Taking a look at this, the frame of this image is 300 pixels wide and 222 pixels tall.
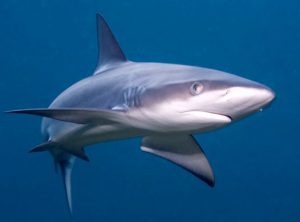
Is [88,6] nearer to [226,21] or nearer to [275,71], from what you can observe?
[226,21]

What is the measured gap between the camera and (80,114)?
158 inches

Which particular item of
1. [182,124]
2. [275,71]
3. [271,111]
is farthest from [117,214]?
[182,124]

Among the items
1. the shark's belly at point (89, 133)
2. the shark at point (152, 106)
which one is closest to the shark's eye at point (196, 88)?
the shark at point (152, 106)

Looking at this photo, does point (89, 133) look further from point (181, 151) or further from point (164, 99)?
point (164, 99)

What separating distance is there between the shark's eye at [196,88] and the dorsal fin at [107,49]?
7.83 feet

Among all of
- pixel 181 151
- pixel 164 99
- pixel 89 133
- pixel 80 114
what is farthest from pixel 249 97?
pixel 89 133

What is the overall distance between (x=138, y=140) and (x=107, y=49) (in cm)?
2214

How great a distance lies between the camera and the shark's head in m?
3.10

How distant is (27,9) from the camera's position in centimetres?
3088

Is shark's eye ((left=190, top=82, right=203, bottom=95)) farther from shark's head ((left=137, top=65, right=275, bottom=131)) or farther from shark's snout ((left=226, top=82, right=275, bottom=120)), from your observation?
shark's snout ((left=226, top=82, right=275, bottom=120))

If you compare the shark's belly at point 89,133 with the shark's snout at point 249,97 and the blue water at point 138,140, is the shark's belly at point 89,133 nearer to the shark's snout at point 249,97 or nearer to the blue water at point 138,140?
the shark's snout at point 249,97

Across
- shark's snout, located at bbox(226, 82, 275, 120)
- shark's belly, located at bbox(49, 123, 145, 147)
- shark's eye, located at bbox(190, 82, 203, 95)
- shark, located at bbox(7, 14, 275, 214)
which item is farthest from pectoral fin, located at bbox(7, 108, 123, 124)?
shark's snout, located at bbox(226, 82, 275, 120)

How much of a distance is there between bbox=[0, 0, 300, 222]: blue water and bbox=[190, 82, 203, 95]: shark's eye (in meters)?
24.1

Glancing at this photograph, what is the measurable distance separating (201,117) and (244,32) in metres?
30.4
